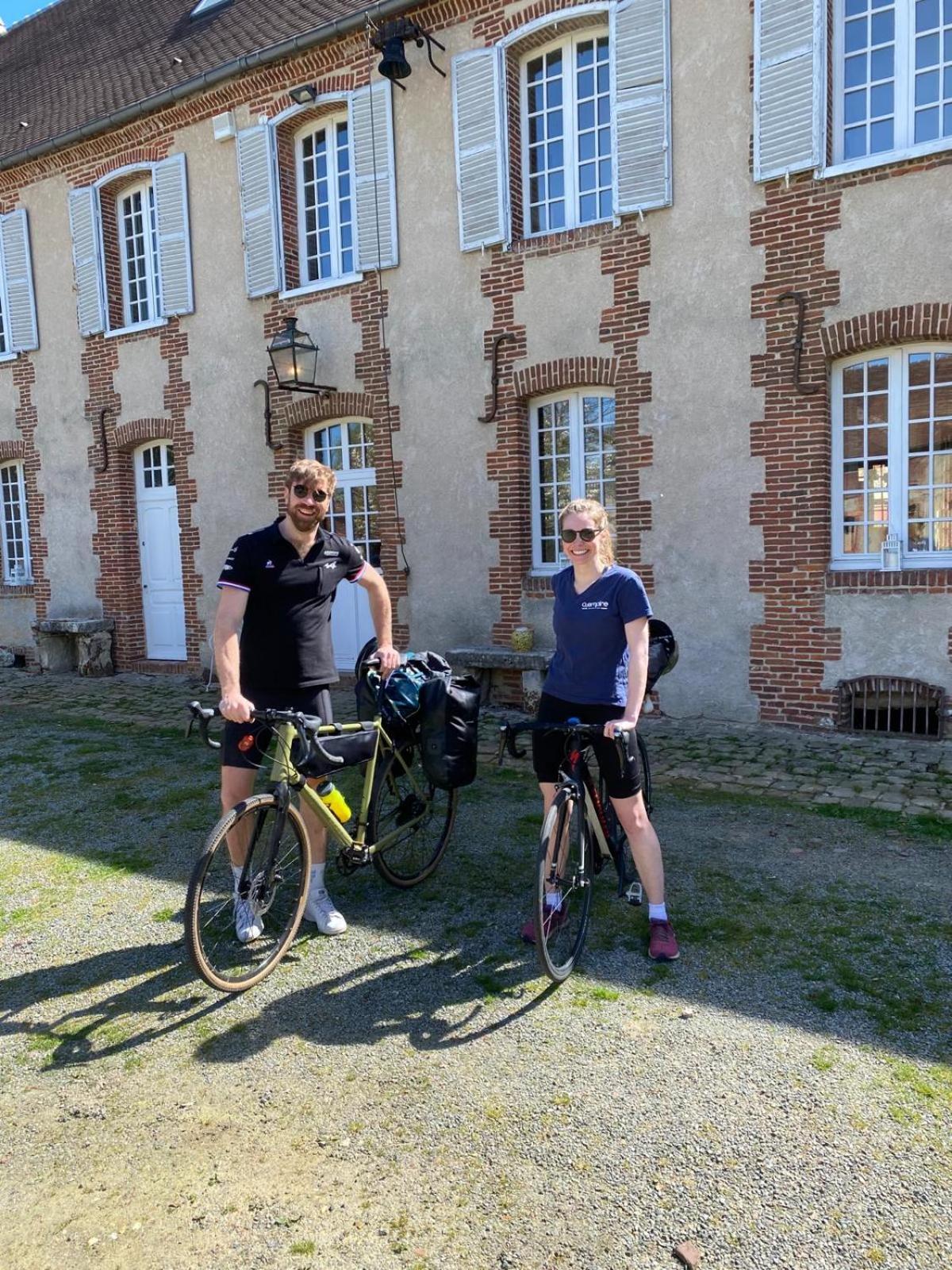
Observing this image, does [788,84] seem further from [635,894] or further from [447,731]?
[635,894]

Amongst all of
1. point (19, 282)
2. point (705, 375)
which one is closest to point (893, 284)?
point (705, 375)

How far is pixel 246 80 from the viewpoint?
10906 millimetres

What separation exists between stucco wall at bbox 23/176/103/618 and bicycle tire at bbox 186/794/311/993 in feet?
34.1

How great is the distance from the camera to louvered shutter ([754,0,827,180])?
24.6ft

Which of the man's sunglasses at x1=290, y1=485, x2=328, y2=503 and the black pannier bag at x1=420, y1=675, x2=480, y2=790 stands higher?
the man's sunglasses at x1=290, y1=485, x2=328, y2=503

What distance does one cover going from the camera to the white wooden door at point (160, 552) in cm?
1266

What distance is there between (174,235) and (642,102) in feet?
20.6

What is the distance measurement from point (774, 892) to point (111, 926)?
Result: 10.4 ft

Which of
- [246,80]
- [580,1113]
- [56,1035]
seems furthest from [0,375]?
[580,1113]

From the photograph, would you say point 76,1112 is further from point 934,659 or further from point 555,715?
point 934,659

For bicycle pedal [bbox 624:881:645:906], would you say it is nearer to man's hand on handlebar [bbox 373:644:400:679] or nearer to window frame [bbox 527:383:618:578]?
man's hand on handlebar [bbox 373:644:400:679]

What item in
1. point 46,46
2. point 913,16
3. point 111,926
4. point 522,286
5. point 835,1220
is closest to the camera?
point 835,1220

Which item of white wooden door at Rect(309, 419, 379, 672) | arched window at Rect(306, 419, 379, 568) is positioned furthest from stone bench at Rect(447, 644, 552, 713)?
arched window at Rect(306, 419, 379, 568)

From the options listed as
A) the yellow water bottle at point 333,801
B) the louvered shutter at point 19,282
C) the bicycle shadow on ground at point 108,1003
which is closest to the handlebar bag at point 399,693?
the yellow water bottle at point 333,801
